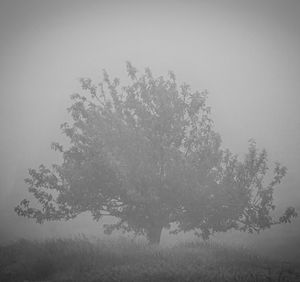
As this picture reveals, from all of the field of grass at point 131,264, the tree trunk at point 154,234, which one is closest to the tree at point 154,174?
the tree trunk at point 154,234

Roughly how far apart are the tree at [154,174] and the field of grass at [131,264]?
5.45ft

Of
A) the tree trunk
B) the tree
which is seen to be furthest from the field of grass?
the tree

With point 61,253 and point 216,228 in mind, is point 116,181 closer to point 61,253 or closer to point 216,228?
point 61,253

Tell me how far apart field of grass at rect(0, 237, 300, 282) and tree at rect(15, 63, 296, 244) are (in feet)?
5.45

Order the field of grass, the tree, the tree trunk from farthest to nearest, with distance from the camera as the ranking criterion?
the tree trunk, the tree, the field of grass

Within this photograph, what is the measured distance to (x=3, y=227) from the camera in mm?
58969

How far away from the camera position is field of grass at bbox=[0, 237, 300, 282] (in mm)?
12820

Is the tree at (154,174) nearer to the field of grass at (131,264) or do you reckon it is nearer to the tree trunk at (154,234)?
the tree trunk at (154,234)

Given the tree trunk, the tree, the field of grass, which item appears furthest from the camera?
the tree trunk

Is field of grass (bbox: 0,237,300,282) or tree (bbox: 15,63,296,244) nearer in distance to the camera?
field of grass (bbox: 0,237,300,282)

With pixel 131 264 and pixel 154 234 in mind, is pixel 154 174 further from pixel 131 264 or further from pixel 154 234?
pixel 131 264

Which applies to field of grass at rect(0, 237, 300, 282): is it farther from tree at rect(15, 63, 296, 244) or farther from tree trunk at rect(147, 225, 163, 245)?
tree at rect(15, 63, 296, 244)

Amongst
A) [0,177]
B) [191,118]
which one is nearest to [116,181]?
[191,118]

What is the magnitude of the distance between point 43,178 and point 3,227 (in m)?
46.2
